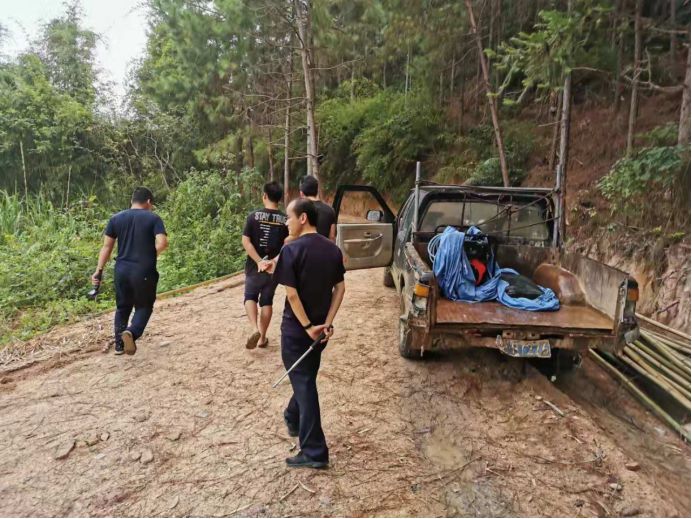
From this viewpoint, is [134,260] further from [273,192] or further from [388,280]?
[388,280]

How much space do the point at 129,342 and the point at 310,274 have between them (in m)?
2.72

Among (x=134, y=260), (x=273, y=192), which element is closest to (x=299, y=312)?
(x=273, y=192)

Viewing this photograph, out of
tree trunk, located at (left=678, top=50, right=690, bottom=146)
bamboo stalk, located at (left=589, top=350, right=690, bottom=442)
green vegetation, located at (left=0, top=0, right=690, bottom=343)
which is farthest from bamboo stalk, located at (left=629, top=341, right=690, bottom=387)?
tree trunk, located at (left=678, top=50, right=690, bottom=146)

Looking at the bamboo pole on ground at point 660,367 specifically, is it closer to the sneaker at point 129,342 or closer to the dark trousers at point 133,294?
the dark trousers at point 133,294

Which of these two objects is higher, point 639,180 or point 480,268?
point 639,180

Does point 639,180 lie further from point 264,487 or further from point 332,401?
point 264,487

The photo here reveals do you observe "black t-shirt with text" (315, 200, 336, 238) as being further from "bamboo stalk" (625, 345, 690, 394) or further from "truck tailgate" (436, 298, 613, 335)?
"bamboo stalk" (625, 345, 690, 394)

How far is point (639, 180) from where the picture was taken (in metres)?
5.01

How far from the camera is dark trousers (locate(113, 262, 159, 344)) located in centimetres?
409

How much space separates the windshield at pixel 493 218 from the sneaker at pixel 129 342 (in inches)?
136

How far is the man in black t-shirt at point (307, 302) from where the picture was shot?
7.91 feet

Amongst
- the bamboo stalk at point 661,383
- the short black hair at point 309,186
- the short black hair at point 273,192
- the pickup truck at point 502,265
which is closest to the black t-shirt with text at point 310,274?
the pickup truck at point 502,265

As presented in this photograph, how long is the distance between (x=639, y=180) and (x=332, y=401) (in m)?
4.46

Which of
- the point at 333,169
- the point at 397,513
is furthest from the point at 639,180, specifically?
the point at 333,169
